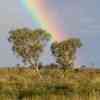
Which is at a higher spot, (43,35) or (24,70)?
(43,35)

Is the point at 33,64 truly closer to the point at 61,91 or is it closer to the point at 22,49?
the point at 22,49

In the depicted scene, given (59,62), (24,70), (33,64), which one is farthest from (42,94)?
(24,70)

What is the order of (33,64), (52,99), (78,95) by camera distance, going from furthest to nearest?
(33,64) < (78,95) < (52,99)

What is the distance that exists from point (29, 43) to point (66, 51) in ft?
31.4

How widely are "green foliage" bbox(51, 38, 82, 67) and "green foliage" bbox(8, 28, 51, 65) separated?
580 centimetres

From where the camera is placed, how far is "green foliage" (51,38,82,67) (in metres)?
86.0

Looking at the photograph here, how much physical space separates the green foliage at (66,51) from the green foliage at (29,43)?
5805 millimetres

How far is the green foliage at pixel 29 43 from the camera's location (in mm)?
79500

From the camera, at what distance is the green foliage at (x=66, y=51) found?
86000mm

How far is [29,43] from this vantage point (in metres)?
80.6

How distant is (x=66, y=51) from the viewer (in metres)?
87.6

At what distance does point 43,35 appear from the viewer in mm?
81750

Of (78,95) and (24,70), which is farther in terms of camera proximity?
(24,70)

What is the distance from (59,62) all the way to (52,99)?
60.5 m
